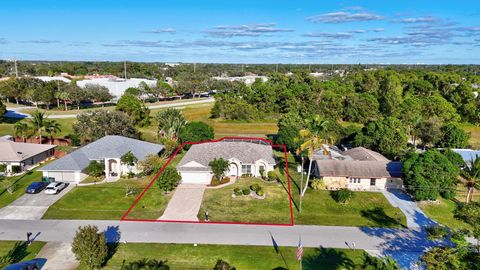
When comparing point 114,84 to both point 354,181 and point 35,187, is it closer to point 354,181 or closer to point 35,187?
point 35,187

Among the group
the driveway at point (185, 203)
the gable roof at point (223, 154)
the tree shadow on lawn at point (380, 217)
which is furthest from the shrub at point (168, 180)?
the tree shadow on lawn at point (380, 217)

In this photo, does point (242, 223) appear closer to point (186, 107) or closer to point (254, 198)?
point (254, 198)

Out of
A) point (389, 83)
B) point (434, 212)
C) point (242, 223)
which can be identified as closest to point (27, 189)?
point (242, 223)

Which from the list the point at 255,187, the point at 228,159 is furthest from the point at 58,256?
the point at 228,159

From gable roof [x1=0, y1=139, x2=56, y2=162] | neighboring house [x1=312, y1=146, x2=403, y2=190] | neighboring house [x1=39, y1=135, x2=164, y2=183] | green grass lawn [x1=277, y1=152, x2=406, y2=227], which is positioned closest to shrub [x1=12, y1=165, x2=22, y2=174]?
gable roof [x1=0, y1=139, x2=56, y2=162]

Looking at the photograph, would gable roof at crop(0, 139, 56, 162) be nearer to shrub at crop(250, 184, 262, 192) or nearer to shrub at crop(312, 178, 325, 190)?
shrub at crop(250, 184, 262, 192)

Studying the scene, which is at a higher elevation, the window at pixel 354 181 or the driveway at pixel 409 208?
the window at pixel 354 181

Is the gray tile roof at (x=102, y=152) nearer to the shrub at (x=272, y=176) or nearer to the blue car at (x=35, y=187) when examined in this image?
the blue car at (x=35, y=187)
